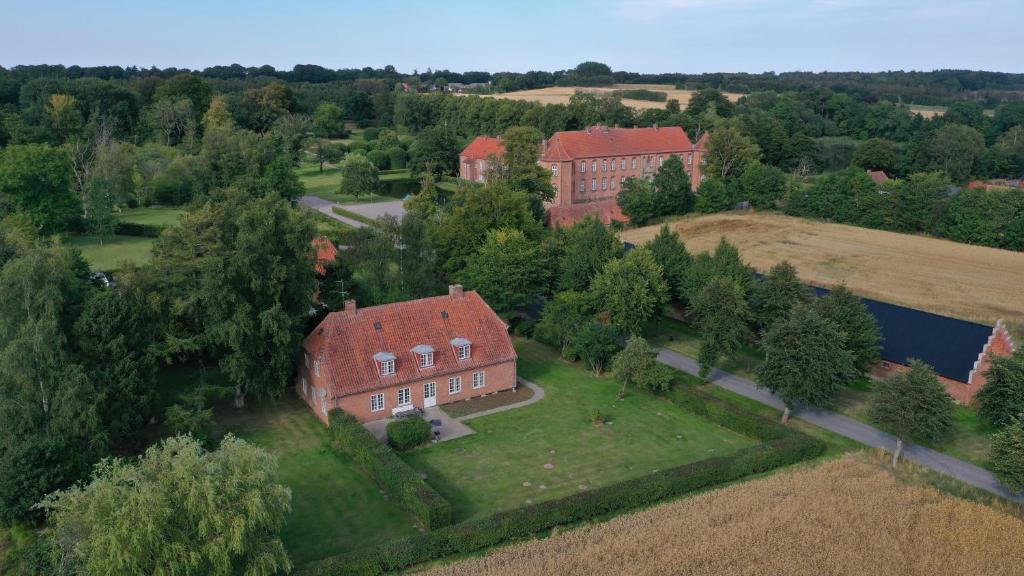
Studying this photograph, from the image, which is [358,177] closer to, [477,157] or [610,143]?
[477,157]

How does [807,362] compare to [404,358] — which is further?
[404,358]

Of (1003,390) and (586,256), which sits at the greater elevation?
(586,256)

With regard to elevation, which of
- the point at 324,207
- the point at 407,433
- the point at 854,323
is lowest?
the point at 407,433

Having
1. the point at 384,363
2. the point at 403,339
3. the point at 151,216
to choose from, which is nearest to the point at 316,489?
the point at 384,363

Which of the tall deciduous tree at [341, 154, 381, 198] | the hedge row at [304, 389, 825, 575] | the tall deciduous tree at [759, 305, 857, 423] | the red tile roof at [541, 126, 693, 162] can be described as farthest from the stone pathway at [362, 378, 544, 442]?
the tall deciduous tree at [341, 154, 381, 198]

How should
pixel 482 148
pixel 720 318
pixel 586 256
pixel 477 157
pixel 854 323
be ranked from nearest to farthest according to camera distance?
pixel 854 323 < pixel 720 318 < pixel 586 256 < pixel 477 157 < pixel 482 148

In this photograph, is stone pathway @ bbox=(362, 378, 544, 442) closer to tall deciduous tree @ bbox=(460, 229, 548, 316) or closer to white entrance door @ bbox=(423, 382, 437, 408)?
white entrance door @ bbox=(423, 382, 437, 408)

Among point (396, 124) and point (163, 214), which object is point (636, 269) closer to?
point (163, 214)
